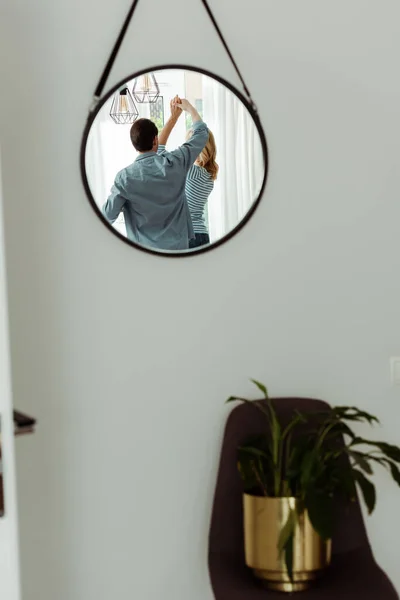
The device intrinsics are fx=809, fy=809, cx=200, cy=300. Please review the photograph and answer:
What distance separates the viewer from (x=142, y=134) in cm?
210

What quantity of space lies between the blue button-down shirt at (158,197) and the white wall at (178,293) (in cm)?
6

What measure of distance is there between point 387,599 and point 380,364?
655 mm

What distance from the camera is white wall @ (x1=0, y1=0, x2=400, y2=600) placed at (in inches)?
83.4

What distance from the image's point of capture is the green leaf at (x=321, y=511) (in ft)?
5.63

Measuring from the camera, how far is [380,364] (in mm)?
2254

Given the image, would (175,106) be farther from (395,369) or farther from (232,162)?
(395,369)

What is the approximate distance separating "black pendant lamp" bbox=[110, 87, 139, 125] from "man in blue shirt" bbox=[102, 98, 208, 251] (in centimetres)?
2

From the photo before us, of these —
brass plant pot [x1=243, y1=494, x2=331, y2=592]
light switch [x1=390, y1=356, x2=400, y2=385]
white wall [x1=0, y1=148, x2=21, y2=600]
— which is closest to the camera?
white wall [x1=0, y1=148, x2=21, y2=600]

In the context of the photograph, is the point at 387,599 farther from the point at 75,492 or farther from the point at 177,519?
the point at 75,492

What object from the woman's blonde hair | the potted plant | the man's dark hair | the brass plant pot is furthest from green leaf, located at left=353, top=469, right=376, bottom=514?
the man's dark hair

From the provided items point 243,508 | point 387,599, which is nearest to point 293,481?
point 243,508

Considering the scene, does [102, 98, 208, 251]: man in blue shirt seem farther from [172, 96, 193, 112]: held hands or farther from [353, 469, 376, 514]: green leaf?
[353, 469, 376, 514]: green leaf

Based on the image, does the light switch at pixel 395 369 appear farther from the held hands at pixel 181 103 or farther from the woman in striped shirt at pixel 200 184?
the held hands at pixel 181 103

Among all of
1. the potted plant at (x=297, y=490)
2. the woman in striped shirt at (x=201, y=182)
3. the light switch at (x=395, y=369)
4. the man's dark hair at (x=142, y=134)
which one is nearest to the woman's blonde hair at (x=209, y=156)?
the woman in striped shirt at (x=201, y=182)
